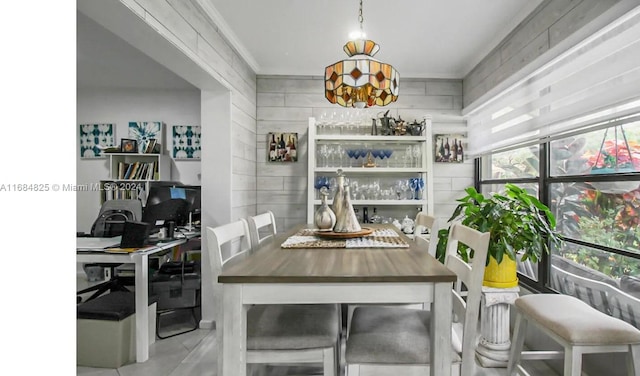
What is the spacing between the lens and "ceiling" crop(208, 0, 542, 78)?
2.45 m

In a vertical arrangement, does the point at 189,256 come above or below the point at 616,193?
below

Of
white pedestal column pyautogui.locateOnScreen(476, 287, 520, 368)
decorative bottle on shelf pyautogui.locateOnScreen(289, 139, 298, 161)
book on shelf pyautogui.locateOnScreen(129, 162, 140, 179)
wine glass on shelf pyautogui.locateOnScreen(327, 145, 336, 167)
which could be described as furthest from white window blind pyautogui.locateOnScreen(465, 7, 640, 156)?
book on shelf pyautogui.locateOnScreen(129, 162, 140, 179)

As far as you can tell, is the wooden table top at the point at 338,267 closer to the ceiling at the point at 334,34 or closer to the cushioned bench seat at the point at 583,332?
the cushioned bench seat at the point at 583,332

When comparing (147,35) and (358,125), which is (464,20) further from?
(147,35)

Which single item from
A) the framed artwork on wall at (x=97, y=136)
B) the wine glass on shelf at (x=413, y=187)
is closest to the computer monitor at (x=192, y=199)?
the framed artwork on wall at (x=97, y=136)

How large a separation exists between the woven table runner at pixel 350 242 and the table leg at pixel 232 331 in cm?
61

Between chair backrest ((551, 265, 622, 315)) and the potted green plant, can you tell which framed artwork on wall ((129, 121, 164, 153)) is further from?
chair backrest ((551, 265, 622, 315))

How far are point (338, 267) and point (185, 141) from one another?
153 inches

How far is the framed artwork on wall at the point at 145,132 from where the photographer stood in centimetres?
473

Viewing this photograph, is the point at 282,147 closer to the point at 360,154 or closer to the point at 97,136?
the point at 360,154
